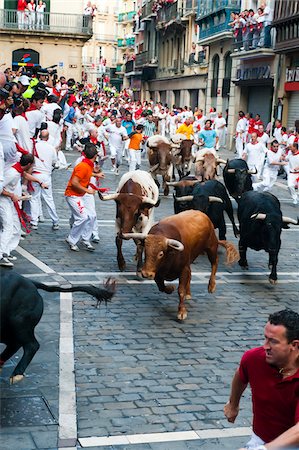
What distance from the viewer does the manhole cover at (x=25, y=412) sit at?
566cm

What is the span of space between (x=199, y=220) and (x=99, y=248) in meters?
3.25

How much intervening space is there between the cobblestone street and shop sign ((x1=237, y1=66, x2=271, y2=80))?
19.9 m

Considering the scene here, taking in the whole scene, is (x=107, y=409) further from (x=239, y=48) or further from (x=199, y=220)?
(x=239, y=48)

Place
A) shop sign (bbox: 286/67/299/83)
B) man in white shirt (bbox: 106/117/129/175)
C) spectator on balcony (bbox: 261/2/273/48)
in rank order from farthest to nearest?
spectator on balcony (bbox: 261/2/273/48) → shop sign (bbox: 286/67/299/83) → man in white shirt (bbox: 106/117/129/175)

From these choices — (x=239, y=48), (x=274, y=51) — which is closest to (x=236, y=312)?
(x=274, y=51)

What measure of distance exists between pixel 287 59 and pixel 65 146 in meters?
9.77

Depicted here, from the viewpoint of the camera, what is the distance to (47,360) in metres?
6.94

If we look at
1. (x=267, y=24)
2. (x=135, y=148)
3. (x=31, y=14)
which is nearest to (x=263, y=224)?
(x=135, y=148)

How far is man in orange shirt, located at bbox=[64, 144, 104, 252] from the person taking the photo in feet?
37.0

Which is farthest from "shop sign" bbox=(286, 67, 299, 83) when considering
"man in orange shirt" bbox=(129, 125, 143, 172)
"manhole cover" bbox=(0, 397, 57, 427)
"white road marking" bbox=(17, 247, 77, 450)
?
"manhole cover" bbox=(0, 397, 57, 427)

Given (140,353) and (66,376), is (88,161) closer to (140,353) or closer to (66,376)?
(140,353)

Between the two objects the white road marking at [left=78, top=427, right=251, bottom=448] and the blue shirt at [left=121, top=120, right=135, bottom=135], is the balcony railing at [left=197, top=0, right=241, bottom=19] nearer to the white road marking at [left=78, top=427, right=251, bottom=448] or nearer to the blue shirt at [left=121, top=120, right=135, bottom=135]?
the blue shirt at [left=121, top=120, right=135, bottom=135]

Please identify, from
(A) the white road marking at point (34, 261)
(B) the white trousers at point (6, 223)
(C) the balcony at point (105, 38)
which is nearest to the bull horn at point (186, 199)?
(A) the white road marking at point (34, 261)

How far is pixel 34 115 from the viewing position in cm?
1593
